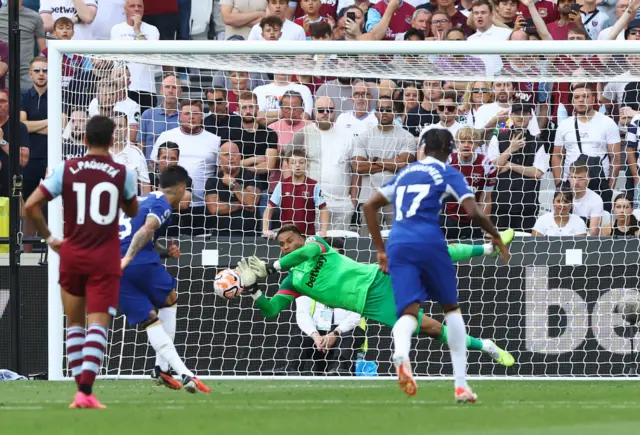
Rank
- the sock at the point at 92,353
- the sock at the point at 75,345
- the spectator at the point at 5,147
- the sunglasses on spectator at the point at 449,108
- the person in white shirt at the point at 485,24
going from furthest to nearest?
the person in white shirt at the point at 485,24, the spectator at the point at 5,147, the sunglasses on spectator at the point at 449,108, the sock at the point at 75,345, the sock at the point at 92,353

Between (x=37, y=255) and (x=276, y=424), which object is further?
(x=37, y=255)

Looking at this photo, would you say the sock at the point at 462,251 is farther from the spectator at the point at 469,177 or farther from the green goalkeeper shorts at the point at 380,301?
the spectator at the point at 469,177

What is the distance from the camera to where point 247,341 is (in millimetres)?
13328

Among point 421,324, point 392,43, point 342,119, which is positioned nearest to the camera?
point 421,324

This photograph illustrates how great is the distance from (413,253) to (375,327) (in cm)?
462

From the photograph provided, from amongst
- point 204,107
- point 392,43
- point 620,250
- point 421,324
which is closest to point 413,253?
point 421,324

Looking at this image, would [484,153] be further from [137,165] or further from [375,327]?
[137,165]

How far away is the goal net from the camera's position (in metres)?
12.8

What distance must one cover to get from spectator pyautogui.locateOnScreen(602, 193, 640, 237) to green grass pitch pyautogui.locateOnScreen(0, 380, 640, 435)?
219 cm

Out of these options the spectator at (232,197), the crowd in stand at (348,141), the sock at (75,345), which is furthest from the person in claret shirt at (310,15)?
the sock at (75,345)

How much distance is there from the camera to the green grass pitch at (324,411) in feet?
21.1

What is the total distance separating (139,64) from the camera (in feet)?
45.6

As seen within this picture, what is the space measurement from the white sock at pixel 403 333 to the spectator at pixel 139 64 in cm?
597

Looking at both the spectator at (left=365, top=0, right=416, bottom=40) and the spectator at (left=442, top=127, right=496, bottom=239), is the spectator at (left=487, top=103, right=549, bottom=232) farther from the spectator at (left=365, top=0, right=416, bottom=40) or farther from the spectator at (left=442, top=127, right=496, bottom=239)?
the spectator at (left=365, top=0, right=416, bottom=40)
